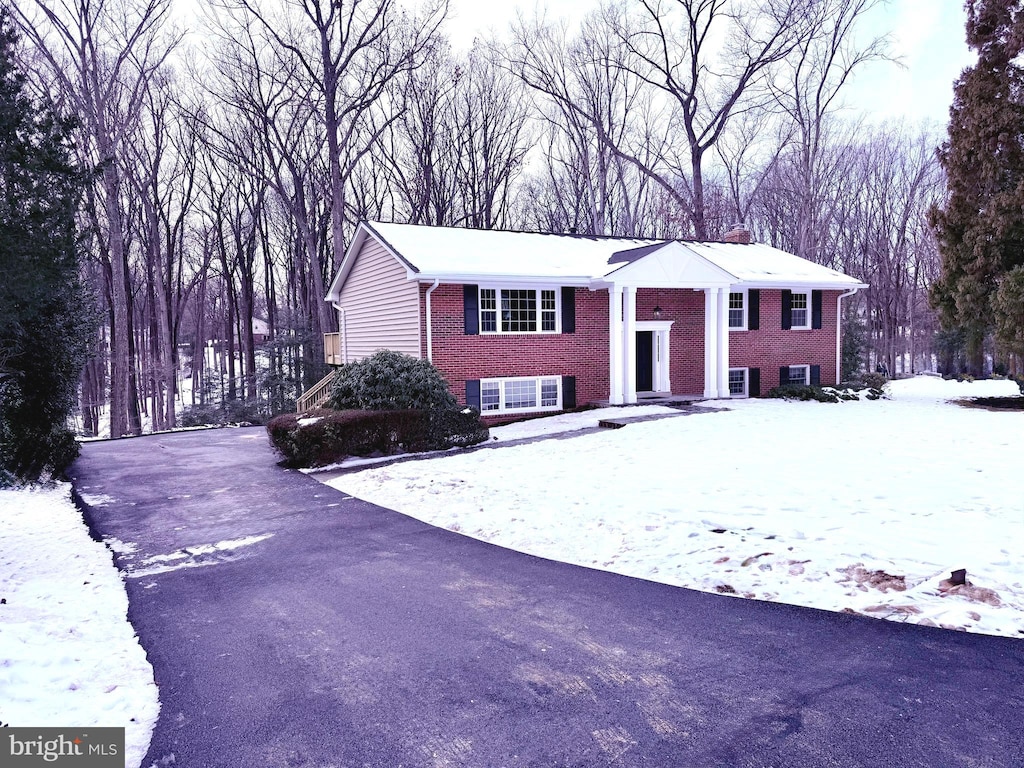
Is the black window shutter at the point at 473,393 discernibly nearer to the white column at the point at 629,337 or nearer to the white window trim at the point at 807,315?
the white column at the point at 629,337

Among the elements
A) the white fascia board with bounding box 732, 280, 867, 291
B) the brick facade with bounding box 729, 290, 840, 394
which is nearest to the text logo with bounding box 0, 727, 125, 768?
the white fascia board with bounding box 732, 280, 867, 291

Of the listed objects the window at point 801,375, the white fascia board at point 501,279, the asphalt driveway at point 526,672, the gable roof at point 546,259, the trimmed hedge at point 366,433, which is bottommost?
the asphalt driveway at point 526,672

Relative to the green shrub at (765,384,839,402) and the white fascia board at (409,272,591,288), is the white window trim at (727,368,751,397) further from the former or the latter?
the white fascia board at (409,272,591,288)

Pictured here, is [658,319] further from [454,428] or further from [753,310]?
[454,428]

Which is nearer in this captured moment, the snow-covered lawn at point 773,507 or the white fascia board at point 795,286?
the snow-covered lawn at point 773,507

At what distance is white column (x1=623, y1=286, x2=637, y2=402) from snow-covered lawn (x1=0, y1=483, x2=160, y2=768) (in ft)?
45.3

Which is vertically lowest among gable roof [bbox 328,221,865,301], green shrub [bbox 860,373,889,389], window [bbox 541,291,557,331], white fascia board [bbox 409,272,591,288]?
green shrub [bbox 860,373,889,389]

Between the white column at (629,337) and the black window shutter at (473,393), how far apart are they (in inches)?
173

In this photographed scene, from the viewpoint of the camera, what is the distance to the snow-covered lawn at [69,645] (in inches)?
138

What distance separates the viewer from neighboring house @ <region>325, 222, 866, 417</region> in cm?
1675

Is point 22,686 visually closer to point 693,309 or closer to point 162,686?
point 162,686

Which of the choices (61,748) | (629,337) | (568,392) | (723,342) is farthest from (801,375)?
(61,748)

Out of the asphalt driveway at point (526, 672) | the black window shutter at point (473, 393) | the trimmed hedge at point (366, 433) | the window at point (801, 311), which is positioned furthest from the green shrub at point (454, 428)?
the window at point (801, 311)

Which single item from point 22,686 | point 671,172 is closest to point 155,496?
point 22,686
